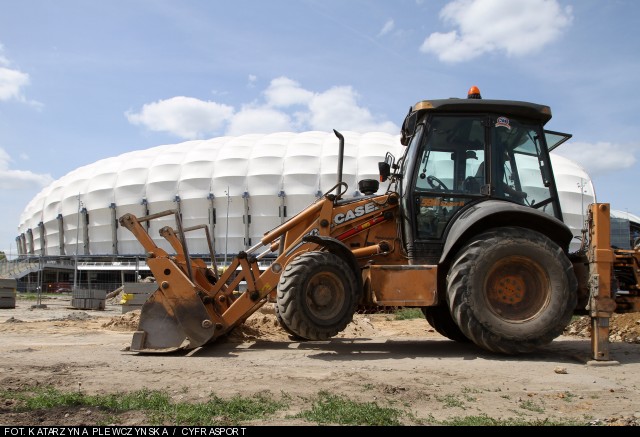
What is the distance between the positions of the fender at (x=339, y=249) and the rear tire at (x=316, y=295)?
12 centimetres

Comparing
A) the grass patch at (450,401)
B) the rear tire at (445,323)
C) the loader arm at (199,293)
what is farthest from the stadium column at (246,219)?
the grass patch at (450,401)

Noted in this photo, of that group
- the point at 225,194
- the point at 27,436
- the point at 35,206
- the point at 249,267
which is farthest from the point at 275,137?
the point at 27,436

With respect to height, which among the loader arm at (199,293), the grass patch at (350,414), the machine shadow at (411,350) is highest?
the loader arm at (199,293)

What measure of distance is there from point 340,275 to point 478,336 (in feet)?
6.39

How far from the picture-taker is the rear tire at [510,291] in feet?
23.7

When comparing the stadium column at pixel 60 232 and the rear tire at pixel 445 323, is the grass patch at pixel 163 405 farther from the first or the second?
the stadium column at pixel 60 232

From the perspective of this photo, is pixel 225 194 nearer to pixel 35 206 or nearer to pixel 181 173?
pixel 181 173

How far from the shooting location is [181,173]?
5741 centimetres

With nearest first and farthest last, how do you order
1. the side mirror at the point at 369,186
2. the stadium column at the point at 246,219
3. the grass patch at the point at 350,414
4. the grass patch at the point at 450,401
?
the grass patch at the point at 350,414, the grass patch at the point at 450,401, the side mirror at the point at 369,186, the stadium column at the point at 246,219

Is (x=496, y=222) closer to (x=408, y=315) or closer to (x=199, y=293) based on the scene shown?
(x=199, y=293)

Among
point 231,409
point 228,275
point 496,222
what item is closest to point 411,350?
point 496,222

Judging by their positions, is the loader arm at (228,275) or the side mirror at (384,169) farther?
the side mirror at (384,169)

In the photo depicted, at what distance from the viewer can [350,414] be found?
4.31 meters

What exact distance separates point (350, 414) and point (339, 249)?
3646 mm
